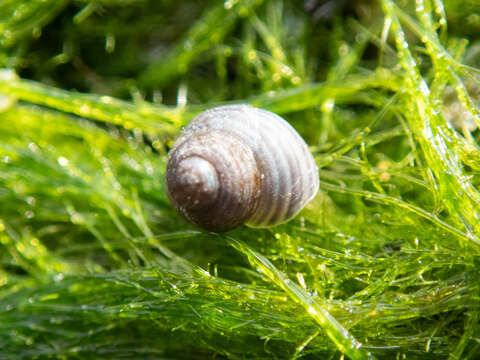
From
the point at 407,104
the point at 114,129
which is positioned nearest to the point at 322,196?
the point at 407,104

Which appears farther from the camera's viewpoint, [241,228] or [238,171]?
[241,228]

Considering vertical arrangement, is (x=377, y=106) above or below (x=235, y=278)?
above

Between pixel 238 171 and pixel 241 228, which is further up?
pixel 238 171

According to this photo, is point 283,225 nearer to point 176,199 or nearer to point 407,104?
point 176,199
